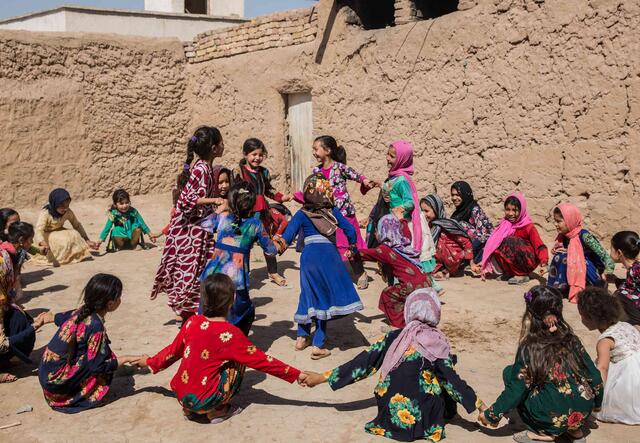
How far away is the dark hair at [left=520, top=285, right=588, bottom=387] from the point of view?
342 centimetres

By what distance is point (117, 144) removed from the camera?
11.4 m

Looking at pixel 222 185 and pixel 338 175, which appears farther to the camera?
pixel 338 175

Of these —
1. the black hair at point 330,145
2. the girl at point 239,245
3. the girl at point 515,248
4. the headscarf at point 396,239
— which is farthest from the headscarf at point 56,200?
the girl at point 515,248

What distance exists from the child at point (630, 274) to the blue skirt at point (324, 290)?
6.42 feet

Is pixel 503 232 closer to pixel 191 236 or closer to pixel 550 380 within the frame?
pixel 191 236

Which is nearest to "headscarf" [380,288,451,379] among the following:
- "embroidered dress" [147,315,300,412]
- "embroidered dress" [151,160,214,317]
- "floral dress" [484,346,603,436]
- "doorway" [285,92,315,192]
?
"floral dress" [484,346,603,436]

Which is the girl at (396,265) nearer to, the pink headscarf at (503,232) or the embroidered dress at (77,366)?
the embroidered dress at (77,366)

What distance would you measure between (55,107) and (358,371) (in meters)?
8.67

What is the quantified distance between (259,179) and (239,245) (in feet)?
7.13

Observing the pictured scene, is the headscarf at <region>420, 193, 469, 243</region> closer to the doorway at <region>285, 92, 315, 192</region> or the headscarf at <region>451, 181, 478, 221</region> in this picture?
the headscarf at <region>451, 181, 478, 221</region>

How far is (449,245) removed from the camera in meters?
7.10

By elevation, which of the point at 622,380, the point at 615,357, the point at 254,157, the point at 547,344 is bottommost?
the point at 622,380

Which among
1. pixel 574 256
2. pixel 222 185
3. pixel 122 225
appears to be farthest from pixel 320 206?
pixel 122 225

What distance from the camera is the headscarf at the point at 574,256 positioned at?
608 centimetres
